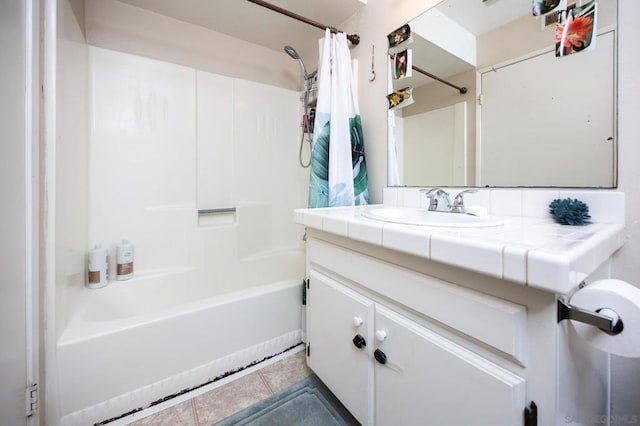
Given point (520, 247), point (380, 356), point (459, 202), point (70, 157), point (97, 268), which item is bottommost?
point (380, 356)

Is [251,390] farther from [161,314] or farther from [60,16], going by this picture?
[60,16]

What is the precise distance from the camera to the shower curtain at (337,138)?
1393mm

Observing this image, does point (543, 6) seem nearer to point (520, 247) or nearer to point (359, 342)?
point (520, 247)

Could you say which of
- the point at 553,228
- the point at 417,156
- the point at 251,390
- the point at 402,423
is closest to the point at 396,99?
the point at 417,156

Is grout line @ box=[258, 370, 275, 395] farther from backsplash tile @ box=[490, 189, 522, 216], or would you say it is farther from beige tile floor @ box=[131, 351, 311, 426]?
backsplash tile @ box=[490, 189, 522, 216]

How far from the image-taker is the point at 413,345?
2.28 feet

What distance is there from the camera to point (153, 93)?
5.27 feet

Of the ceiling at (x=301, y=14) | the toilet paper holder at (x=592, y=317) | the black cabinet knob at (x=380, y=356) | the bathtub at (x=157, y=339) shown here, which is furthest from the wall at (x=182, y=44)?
the toilet paper holder at (x=592, y=317)

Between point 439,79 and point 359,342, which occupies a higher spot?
point 439,79

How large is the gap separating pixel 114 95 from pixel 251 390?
1.78m

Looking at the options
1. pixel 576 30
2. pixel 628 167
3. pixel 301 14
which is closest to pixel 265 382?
pixel 628 167

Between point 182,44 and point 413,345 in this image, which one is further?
point 182,44

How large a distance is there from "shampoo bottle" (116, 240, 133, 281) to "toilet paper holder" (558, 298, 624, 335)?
188 centimetres

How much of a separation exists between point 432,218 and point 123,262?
1685mm
